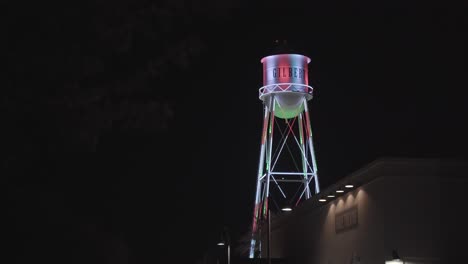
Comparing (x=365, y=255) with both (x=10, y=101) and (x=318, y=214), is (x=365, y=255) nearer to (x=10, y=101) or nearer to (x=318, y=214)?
(x=318, y=214)

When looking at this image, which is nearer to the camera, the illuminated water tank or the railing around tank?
the railing around tank

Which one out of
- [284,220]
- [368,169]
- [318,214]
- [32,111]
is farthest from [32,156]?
[284,220]

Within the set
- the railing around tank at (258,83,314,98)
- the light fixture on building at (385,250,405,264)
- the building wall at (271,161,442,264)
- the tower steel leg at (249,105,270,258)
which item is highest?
the railing around tank at (258,83,314,98)

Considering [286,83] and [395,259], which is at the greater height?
[286,83]

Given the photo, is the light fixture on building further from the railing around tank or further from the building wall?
the railing around tank

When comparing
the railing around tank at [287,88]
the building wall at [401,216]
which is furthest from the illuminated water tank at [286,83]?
the building wall at [401,216]

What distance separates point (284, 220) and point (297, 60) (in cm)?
1003

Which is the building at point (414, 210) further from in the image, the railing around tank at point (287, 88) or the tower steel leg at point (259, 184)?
the tower steel leg at point (259, 184)

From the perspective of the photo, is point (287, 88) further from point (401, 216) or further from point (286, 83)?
point (401, 216)

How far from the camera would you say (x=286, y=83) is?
2176 inches

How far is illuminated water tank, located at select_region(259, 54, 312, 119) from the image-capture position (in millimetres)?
55281

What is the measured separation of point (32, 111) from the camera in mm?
15484

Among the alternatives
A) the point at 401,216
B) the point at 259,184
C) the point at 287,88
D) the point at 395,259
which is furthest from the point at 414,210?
the point at 259,184

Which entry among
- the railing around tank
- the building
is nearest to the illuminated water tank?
the railing around tank
